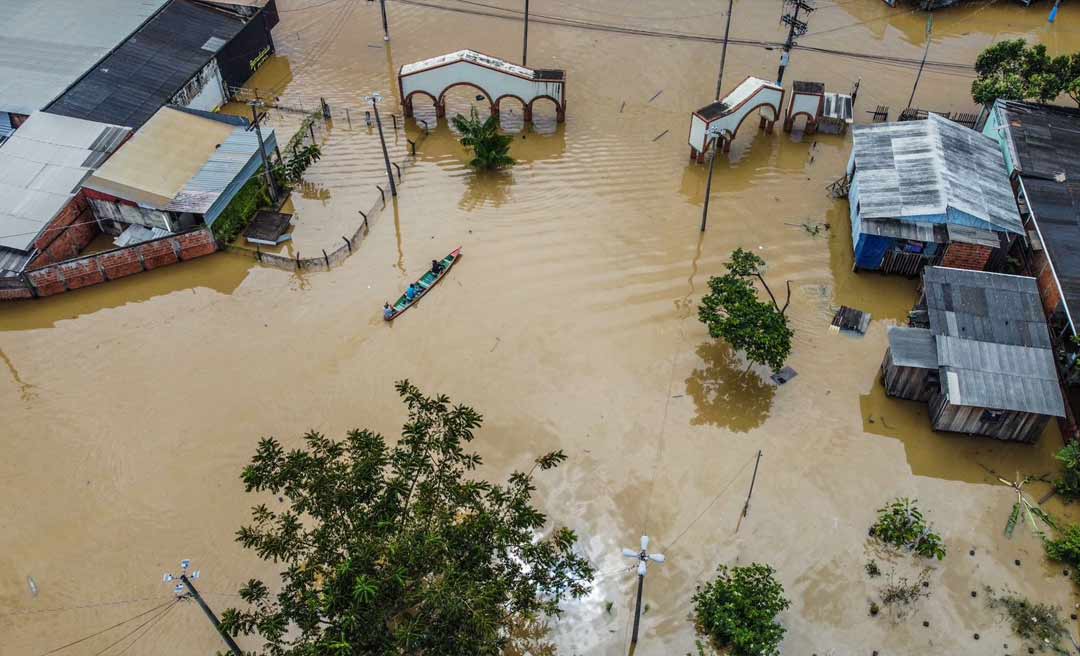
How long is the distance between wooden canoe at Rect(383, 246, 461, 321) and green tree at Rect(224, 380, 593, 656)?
43.0 ft

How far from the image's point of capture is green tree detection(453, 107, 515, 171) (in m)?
38.8

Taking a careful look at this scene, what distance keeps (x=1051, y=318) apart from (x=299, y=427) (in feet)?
95.2

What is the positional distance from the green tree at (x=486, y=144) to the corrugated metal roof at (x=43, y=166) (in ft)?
54.1

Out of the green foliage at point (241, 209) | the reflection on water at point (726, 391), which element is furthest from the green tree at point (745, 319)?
the green foliage at point (241, 209)

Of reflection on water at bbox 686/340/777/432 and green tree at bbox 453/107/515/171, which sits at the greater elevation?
green tree at bbox 453/107/515/171

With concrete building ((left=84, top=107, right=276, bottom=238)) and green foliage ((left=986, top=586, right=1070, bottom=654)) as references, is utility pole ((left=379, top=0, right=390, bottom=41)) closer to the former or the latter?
concrete building ((left=84, top=107, right=276, bottom=238))

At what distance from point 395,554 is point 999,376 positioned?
22.1 m

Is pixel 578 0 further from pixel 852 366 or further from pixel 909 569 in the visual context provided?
pixel 909 569

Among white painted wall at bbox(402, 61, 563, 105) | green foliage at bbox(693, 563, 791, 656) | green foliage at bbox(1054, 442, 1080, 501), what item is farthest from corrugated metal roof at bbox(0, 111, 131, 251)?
green foliage at bbox(1054, 442, 1080, 501)

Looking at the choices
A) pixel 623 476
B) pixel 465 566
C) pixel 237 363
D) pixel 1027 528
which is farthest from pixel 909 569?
pixel 237 363

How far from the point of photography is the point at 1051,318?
A: 99.2ft

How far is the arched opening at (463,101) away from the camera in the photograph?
143 feet

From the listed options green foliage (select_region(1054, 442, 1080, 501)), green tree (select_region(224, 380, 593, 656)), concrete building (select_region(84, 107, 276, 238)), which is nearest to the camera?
green tree (select_region(224, 380, 593, 656))

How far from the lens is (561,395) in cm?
2978
